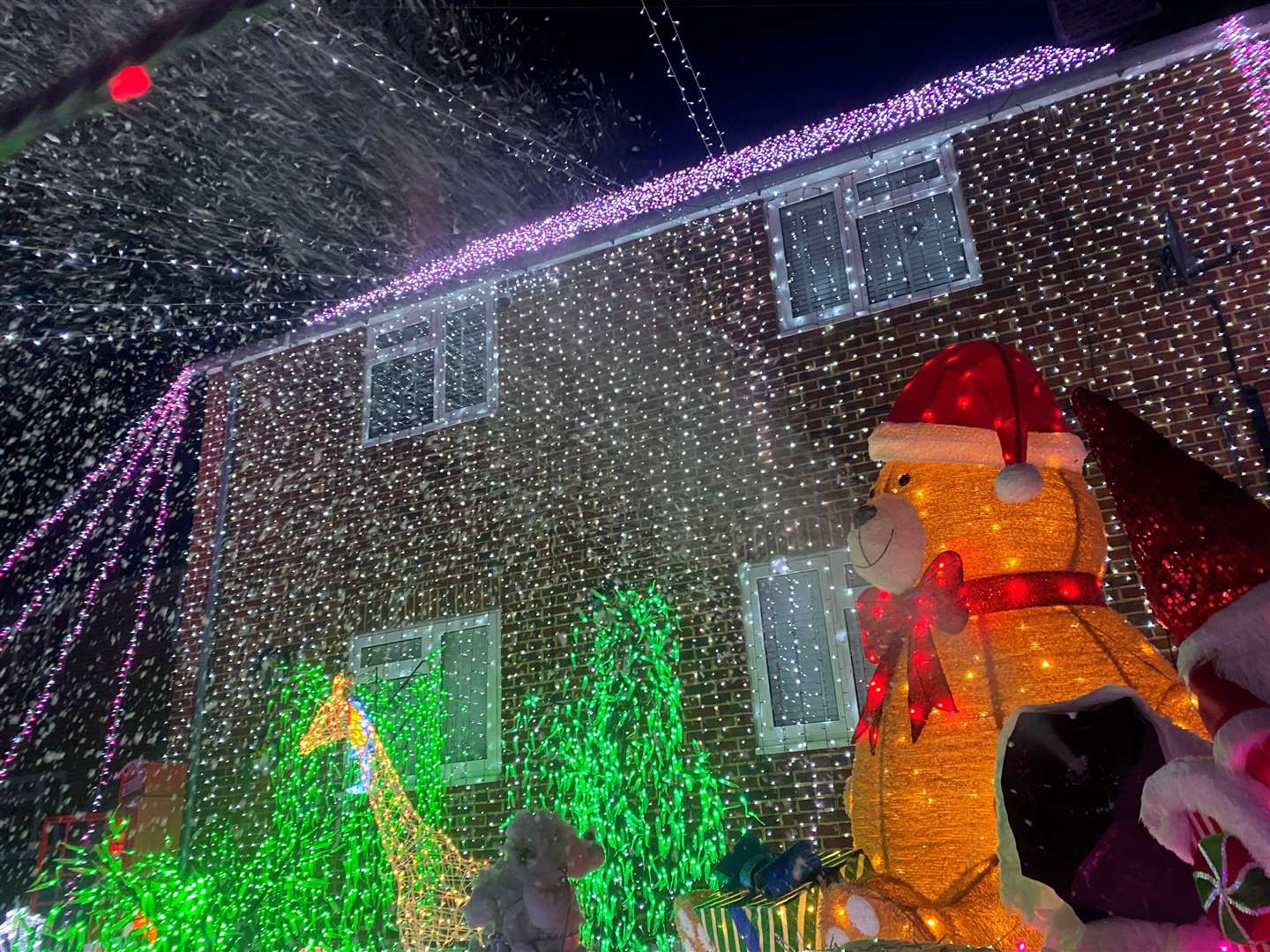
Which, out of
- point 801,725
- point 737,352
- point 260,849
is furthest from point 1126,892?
point 260,849

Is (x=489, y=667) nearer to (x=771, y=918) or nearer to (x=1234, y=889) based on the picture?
(x=771, y=918)

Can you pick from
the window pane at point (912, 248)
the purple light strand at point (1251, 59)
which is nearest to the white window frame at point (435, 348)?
the window pane at point (912, 248)

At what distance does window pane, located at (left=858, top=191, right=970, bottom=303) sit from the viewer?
6734 mm

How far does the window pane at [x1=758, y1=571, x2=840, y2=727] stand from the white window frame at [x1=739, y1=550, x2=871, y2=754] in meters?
0.04

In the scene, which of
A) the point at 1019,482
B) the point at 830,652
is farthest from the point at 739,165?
the point at 1019,482

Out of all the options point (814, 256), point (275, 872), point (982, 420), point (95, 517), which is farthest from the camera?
point (95, 517)

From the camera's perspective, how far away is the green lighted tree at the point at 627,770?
20.7 feet

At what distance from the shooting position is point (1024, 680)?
274 centimetres

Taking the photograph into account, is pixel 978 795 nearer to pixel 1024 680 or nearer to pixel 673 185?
pixel 1024 680

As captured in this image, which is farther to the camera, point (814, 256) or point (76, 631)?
point (76, 631)

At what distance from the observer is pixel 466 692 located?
25.1ft

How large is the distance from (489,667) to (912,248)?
4716 mm

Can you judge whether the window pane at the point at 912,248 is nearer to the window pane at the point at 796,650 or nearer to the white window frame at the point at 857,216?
the white window frame at the point at 857,216

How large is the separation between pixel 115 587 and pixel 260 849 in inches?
411
